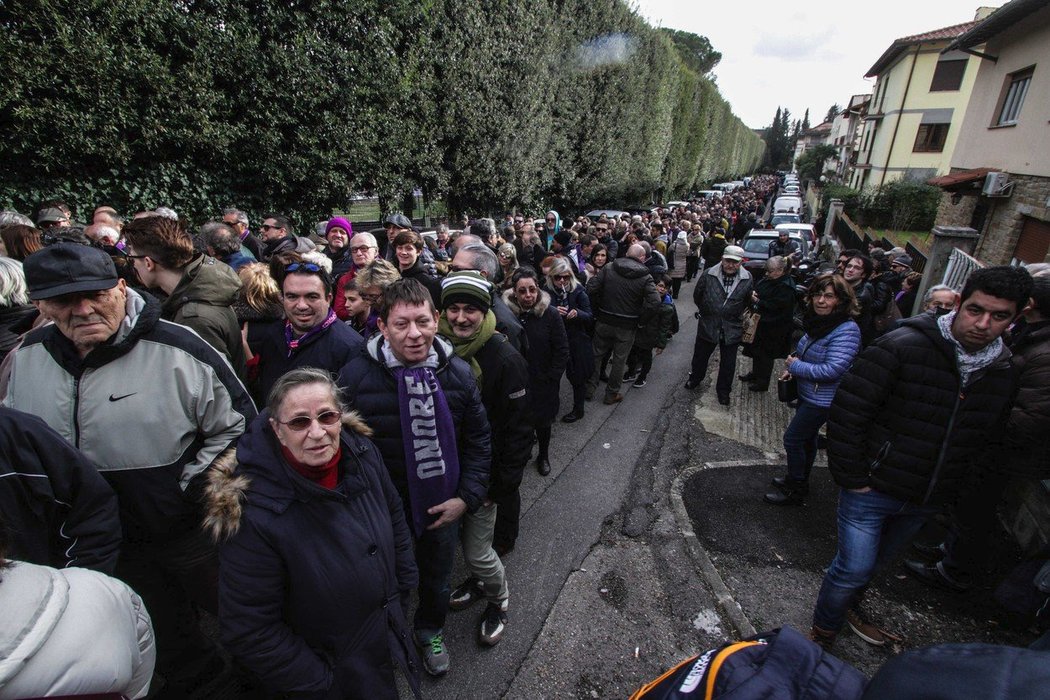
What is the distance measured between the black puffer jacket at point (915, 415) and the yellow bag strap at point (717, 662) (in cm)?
186

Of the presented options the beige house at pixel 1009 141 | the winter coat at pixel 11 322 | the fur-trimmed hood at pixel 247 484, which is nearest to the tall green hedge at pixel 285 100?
the winter coat at pixel 11 322

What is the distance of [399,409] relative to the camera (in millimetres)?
2359

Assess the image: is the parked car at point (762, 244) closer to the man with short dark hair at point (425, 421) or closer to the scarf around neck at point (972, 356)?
the scarf around neck at point (972, 356)

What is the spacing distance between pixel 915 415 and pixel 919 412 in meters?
0.02

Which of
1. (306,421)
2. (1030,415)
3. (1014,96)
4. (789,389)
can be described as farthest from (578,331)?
(1014,96)

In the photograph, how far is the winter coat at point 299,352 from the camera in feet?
9.55

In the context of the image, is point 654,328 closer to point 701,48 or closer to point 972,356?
point 972,356

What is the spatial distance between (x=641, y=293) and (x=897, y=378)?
3.49 metres

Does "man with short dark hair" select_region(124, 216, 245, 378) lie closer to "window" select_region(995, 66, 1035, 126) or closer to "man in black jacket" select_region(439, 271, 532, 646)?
"man in black jacket" select_region(439, 271, 532, 646)

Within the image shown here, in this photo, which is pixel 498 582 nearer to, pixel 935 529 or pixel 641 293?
pixel 935 529

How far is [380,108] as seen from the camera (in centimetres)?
897

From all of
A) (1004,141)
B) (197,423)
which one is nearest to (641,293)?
(197,423)

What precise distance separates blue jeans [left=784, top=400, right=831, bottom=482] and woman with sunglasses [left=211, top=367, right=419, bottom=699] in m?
3.44

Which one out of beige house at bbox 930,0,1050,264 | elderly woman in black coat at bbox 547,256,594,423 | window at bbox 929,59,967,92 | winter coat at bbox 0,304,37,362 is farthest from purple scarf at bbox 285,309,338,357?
window at bbox 929,59,967,92
